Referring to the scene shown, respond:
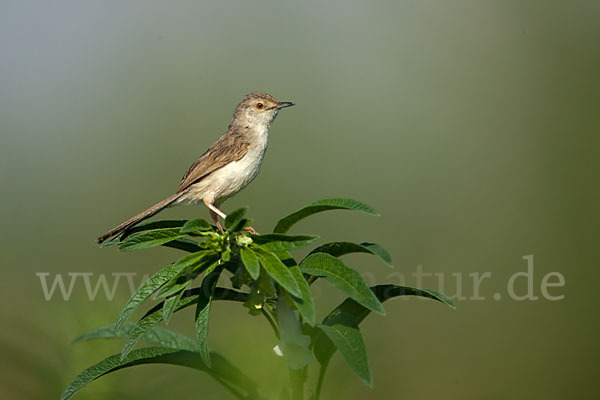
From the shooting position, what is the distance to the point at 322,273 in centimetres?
158

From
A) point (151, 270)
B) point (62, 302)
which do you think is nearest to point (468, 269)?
point (151, 270)

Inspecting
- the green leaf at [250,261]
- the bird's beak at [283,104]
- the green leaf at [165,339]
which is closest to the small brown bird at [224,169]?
the bird's beak at [283,104]

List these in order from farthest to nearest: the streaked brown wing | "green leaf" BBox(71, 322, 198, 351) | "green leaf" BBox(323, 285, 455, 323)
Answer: the streaked brown wing < "green leaf" BBox(71, 322, 198, 351) < "green leaf" BBox(323, 285, 455, 323)

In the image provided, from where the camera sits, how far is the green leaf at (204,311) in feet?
5.31

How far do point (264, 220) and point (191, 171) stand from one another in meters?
1.27

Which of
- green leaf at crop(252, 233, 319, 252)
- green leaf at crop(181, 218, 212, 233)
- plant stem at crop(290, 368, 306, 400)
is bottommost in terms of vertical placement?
plant stem at crop(290, 368, 306, 400)

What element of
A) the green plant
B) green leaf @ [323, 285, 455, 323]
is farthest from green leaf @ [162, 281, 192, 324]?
green leaf @ [323, 285, 455, 323]

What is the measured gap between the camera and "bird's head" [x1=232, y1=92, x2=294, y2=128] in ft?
15.7

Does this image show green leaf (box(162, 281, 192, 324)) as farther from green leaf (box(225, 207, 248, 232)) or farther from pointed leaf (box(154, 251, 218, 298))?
green leaf (box(225, 207, 248, 232))

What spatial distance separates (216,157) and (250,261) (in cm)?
278

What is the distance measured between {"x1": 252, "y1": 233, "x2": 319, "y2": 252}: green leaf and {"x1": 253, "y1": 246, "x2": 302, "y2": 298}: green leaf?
0.02 metres

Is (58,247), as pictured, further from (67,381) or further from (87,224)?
(67,381)

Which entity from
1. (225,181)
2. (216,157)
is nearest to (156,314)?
(225,181)

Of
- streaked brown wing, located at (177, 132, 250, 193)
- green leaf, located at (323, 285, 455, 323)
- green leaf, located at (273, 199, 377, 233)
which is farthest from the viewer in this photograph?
streaked brown wing, located at (177, 132, 250, 193)
